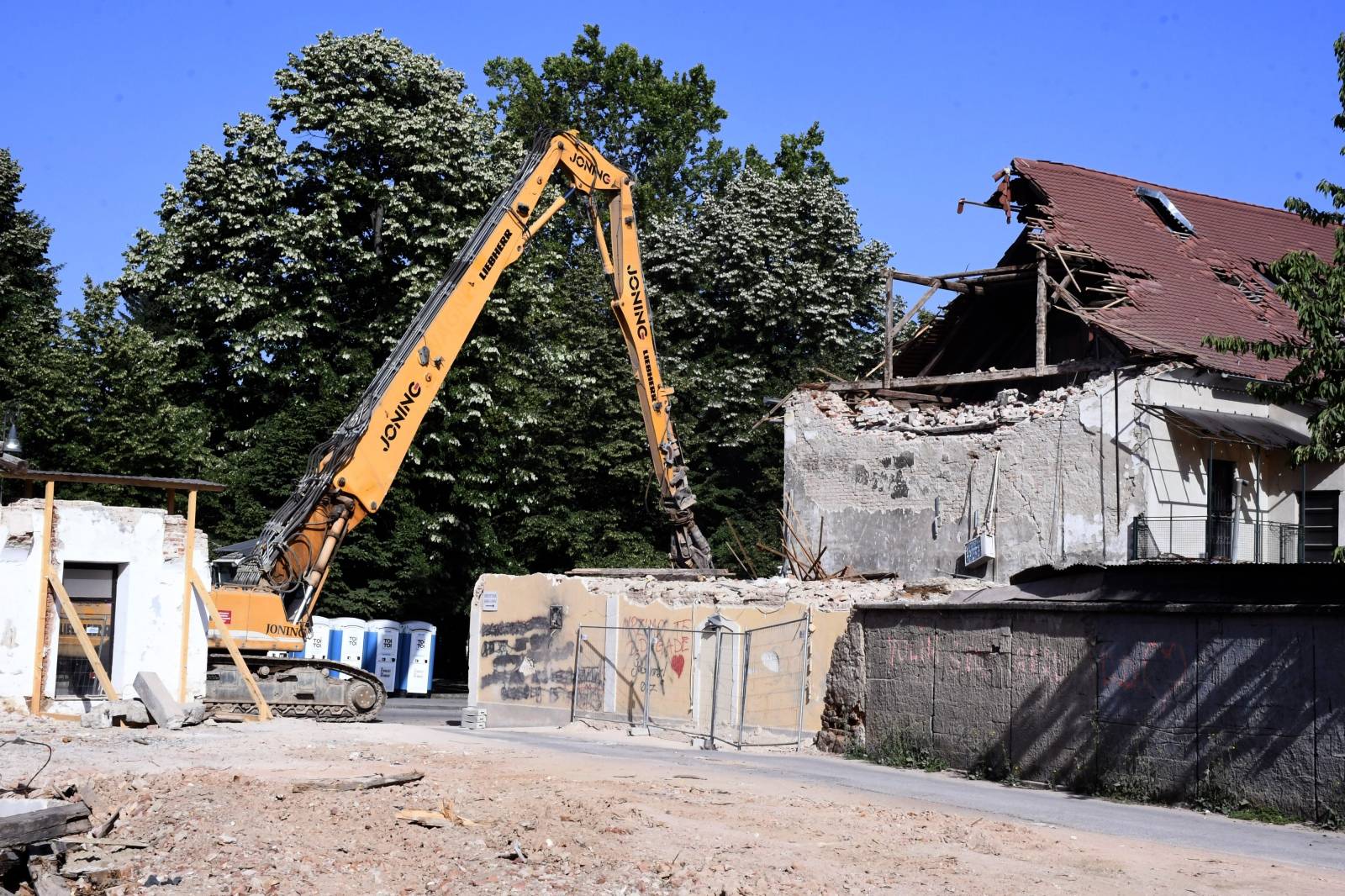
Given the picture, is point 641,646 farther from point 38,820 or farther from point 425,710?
point 38,820

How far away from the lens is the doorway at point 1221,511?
87.3ft

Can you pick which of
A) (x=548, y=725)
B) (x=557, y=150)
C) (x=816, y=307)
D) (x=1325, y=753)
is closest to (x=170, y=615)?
(x=548, y=725)

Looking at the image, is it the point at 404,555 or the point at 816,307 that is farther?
the point at 816,307

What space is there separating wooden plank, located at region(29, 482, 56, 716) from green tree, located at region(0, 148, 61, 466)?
45.6 ft

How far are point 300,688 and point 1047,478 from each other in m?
13.8

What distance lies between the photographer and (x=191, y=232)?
3634 cm

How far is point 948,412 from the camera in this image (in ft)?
96.6

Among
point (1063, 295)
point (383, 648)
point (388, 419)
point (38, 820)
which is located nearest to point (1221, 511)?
point (1063, 295)

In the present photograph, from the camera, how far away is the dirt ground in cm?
1009

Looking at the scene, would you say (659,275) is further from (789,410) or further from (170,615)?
(170,615)

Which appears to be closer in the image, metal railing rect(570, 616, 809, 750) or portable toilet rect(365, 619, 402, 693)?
metal railing rect(570, 616, 809, 750)

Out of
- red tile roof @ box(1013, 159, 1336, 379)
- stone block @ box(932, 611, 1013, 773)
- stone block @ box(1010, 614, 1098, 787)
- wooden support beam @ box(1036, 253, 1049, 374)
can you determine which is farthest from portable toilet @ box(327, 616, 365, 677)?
stone block @ box(1010, 614, 1098, 787)

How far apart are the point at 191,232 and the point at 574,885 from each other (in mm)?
29871

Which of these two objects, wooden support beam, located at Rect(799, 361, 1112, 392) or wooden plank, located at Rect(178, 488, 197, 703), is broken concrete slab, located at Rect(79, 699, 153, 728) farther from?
wooden support beam, located at Rect(799, 361, 1112, 392)
